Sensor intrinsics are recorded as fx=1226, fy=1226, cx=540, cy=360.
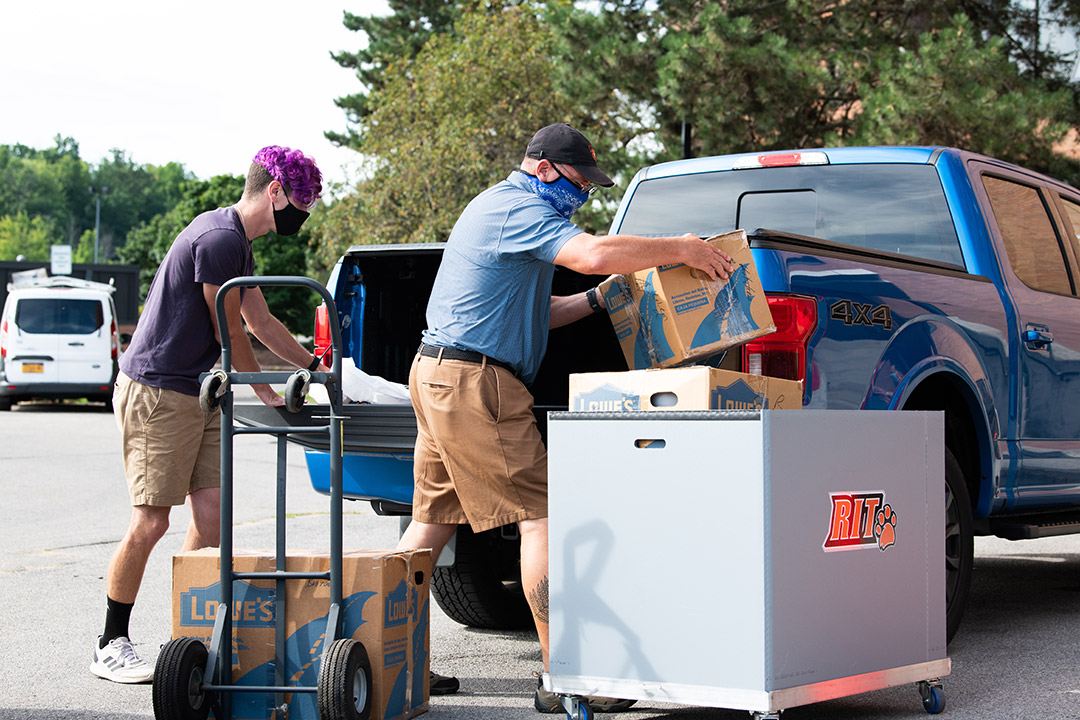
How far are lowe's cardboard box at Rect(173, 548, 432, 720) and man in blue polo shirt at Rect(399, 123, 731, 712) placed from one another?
382mm

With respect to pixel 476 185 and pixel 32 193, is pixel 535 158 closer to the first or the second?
pixel 476 185

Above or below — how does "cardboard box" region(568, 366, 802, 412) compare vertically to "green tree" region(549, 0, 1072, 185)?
below

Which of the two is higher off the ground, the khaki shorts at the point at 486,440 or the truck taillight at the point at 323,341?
the truck taillight at the point at 323,341

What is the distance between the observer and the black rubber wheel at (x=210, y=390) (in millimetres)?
3795

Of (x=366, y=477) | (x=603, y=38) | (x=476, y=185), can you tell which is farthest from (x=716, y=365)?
(x=476, y=185)

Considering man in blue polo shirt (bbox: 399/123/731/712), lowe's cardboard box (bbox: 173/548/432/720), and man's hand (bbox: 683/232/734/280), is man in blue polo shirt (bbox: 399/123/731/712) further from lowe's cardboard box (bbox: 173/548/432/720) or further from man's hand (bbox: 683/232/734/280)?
lowe's cardboard box (bbox: 173/548/432/720)

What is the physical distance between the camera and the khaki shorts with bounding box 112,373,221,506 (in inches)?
177

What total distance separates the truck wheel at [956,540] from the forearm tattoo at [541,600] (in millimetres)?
1763

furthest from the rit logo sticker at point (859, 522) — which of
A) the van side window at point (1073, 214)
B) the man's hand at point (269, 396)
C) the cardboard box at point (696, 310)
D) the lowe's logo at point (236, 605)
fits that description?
the van side window at point (1073, 214)

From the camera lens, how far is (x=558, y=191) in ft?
13.8

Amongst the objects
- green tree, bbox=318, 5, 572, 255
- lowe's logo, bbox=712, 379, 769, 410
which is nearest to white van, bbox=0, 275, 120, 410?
green tree, bbox=318, 5, 572, 255

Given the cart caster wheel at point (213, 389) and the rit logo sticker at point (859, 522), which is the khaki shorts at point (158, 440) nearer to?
the cart caster wheel at point (213, 389)

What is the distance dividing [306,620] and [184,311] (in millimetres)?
1332

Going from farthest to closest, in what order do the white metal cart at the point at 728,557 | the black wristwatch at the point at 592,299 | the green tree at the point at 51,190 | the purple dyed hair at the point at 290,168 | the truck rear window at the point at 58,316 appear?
the green tree at the point at 51,190 → the truck rear window at the point at 58,316 → the purple dyed hair at the point at 290,168 → the black wristwatch at the point at 592,299 → the white metal cart at the point at 728,557
